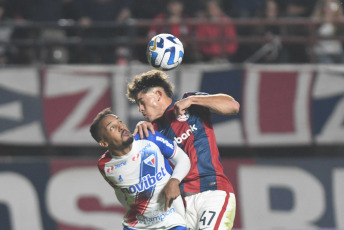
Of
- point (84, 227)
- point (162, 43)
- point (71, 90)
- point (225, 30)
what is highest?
point (162, 43)

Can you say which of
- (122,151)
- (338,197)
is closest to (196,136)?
(122,151)

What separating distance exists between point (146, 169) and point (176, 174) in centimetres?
27

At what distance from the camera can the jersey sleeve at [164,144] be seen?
627 cm

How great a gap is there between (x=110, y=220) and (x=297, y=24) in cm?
410

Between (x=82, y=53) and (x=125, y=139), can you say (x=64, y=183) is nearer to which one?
(x=82, y=53)

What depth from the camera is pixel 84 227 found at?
1209 cm

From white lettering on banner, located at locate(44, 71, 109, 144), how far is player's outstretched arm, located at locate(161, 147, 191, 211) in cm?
558

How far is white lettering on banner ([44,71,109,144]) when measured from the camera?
11.7 meters

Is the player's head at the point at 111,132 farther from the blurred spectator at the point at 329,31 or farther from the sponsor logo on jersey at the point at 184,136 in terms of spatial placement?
the blurred spectator at the point at 329,31

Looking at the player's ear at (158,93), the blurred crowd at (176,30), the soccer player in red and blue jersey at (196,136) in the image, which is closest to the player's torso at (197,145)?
the soccer player in red and blue jersey at (196,136)

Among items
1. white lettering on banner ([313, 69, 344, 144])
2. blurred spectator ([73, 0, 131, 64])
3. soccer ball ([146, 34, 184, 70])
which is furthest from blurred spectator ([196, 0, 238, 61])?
soccer ball ([146, 34, 184, 70])

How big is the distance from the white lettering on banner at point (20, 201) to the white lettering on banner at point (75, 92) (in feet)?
2.73

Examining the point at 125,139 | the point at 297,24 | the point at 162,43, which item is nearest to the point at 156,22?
the point at 297,24

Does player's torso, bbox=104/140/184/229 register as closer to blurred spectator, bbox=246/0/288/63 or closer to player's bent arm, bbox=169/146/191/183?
player's bent arm, bbox=169/146/191/183
